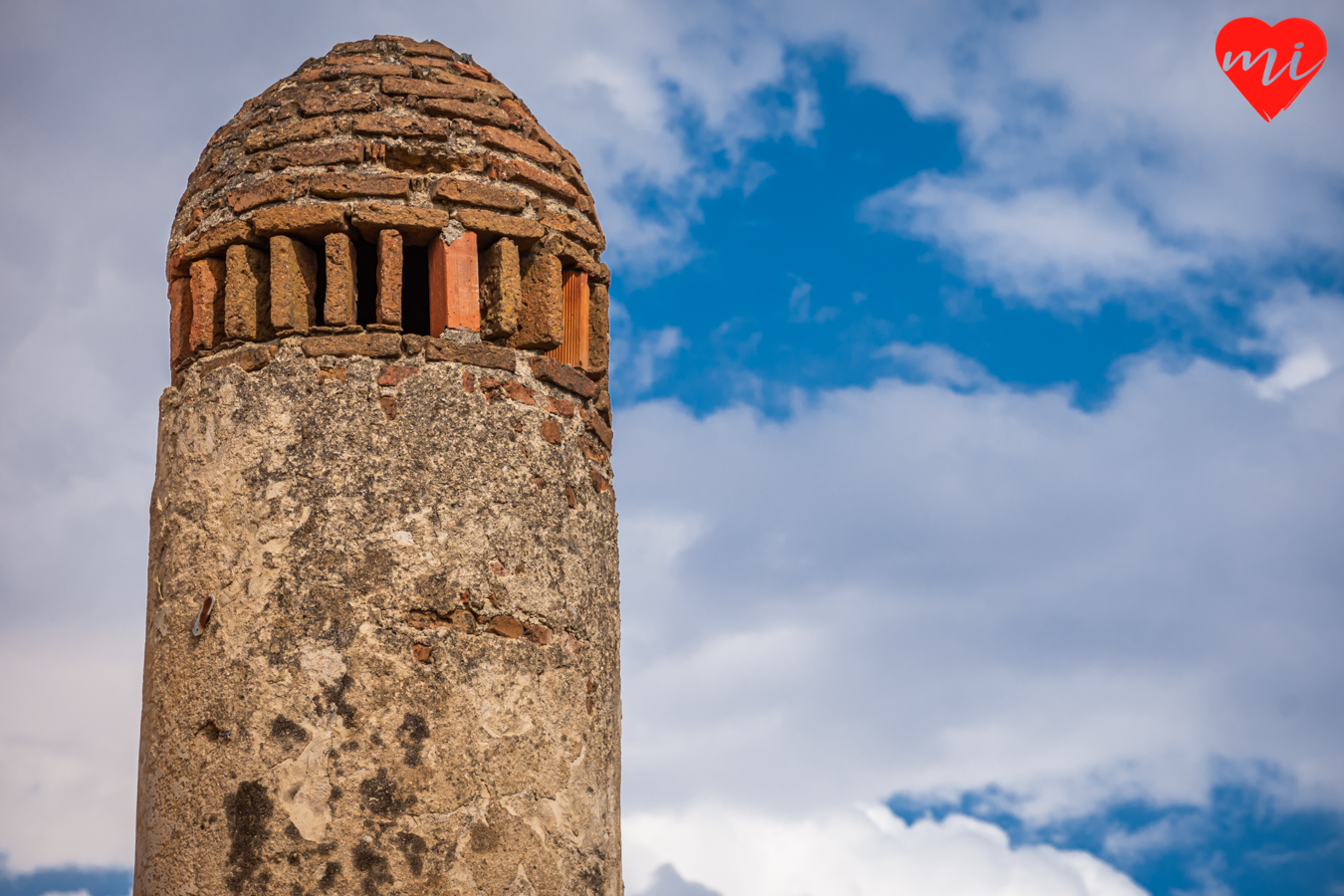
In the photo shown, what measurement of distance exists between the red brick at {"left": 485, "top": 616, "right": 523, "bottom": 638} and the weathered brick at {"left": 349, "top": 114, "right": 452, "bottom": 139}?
1672 mm

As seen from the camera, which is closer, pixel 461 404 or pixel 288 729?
pixel 288 729

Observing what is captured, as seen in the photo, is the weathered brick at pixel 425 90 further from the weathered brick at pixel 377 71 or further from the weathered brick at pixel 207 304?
the weathered brick at pixel 207 304

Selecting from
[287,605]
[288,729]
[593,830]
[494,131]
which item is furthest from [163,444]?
[593,830]

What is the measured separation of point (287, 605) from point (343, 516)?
310mm

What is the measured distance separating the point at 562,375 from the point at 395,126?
1.01 meters

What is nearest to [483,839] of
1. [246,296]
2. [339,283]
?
[339,283]

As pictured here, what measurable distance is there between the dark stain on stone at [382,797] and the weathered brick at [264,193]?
1.94 metres

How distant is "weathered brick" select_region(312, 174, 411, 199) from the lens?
457 cm

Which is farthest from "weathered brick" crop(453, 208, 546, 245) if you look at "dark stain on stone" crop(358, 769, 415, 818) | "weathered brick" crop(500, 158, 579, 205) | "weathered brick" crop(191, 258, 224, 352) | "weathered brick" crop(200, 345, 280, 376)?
"dark stain on stone" crop(358, 769, 415, 818)

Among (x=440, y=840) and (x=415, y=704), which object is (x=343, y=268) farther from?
(x=440, y=840)

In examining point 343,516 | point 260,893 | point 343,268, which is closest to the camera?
point 260,893

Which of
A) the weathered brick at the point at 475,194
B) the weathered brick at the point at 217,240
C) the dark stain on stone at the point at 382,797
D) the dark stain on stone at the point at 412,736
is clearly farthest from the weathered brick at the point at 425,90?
the dark stain on stone at the point at 382,797

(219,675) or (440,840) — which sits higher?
(219,675)

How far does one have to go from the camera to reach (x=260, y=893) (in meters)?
3.93
